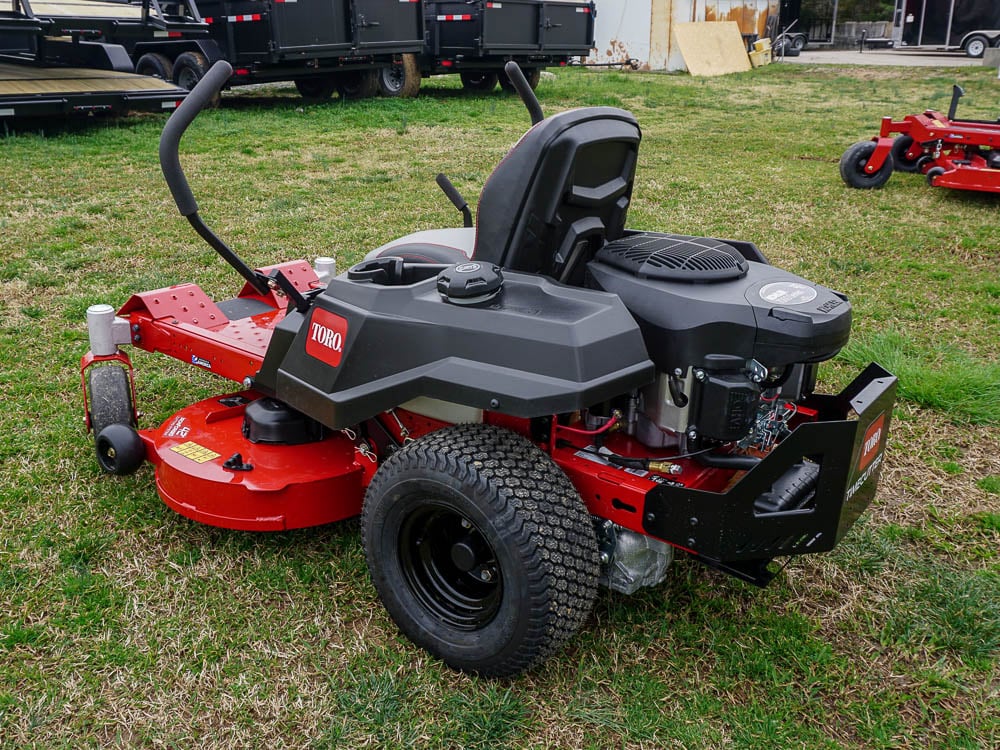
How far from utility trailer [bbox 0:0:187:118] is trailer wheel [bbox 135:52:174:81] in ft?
4.90

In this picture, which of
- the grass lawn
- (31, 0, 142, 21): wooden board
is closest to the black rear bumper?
the grass lawn

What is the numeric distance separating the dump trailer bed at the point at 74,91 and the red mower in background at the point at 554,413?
797cm

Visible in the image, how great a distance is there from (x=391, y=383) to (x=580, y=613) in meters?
0.73

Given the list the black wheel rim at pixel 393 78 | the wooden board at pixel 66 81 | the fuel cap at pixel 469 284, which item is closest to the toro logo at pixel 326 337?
the fuel cap at pixel 469 284

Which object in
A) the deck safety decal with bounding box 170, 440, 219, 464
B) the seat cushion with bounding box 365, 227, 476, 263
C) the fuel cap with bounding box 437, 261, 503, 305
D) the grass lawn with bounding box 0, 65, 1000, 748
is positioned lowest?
the grass lawn with bounding box 0, 65, 1000, 748

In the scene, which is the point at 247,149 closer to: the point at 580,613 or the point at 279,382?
the point at 279,382

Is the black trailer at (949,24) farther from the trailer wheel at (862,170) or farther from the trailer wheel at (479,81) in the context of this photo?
the trailer wheel at (862,170)

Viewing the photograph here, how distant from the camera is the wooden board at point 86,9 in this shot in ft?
31.1

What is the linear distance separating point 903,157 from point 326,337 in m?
7.16

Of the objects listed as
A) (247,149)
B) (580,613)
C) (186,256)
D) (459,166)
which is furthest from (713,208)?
(580,613)

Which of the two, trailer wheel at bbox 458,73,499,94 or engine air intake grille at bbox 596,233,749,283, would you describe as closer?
engine air intake grille at bbox 596,233,749,283

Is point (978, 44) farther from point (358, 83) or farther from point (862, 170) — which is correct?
point (862, 170)

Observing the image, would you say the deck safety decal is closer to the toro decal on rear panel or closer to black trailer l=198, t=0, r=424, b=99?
the toro decal on rear panel

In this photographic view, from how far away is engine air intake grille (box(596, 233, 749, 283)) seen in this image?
2.32 meters
